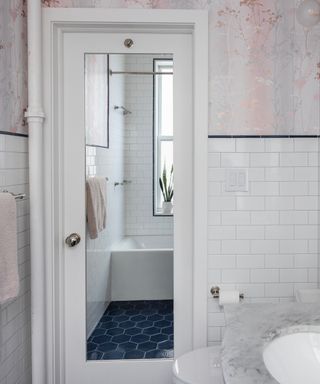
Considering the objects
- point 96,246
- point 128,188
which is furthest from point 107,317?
point 128,188

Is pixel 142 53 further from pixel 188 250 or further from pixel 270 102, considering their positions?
pixel 188 250

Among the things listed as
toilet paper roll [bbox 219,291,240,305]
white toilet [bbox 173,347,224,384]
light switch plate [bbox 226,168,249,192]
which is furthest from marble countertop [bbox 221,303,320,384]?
light switch plate [bbox 226,168,249,192]

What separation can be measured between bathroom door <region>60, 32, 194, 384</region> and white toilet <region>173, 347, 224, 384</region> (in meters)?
0.31

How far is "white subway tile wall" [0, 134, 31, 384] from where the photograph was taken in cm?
156

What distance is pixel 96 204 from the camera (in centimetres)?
189

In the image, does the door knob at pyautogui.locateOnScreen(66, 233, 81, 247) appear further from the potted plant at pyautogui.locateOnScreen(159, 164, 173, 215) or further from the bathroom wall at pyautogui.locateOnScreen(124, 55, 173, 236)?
the potted plant at pyautogui.locateOnScreen(159, 164, 173, 215)

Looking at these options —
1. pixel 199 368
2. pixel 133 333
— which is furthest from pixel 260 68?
pixel 133 333

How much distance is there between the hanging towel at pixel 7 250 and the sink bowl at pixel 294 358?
0.97 m

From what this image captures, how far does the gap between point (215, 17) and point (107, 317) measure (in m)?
1.66

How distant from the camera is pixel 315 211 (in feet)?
6.01

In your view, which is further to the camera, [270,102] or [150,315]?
[150,315]

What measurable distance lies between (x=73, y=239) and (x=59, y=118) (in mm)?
631

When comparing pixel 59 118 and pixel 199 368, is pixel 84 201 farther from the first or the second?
pixel 199 368

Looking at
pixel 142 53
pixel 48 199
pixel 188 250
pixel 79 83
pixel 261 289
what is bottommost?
pixel 261 289
